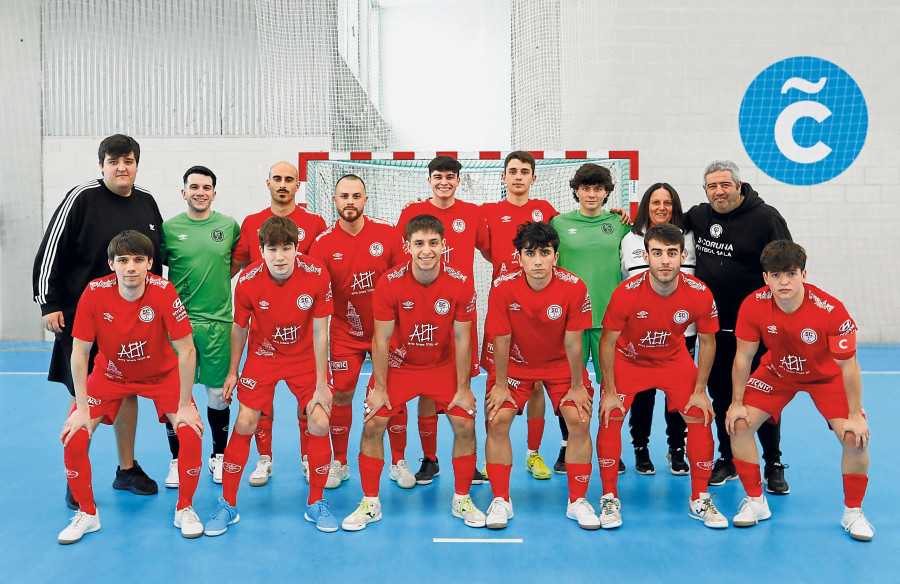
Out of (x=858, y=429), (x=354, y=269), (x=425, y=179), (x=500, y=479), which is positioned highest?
(x=425, y=179)

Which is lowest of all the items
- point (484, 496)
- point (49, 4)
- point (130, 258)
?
point (484, 496)

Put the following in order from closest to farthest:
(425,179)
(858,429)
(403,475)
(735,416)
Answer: (858,429) → (735,416) → (403,475) → (425,179)

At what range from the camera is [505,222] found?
4039mm

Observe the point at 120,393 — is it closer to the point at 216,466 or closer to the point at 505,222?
the point at 216,466

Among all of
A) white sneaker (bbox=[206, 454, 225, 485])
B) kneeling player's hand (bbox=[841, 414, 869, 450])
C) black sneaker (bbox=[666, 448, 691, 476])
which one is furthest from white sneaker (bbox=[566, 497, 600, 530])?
white sneaker (bbox=[206, 454, 225, 485])

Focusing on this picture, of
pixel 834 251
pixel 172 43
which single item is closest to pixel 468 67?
pixel 172 43

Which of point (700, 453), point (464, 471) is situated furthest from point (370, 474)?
point (700, 453)

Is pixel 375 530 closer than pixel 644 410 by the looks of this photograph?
Yes

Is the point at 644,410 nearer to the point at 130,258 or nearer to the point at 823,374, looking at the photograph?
the point at 823,374

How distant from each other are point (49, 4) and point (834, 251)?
10.5 m

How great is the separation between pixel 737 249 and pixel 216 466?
330cm

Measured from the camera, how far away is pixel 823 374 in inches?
124

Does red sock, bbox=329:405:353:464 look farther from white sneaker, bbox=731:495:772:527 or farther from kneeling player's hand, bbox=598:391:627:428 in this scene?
white sneaker, bbox=731:495:772:527

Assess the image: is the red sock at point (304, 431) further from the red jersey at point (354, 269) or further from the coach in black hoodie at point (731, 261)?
the coach in black hoodie at point (731, 261)
